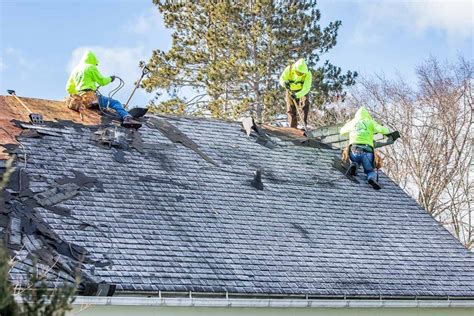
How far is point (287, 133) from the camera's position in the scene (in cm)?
2066

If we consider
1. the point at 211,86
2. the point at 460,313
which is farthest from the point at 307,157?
the point at 211,86

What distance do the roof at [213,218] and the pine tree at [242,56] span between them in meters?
15.8

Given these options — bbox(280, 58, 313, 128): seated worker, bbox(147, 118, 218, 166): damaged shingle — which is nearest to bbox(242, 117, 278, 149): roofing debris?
bbox(147, 118, 218, 166): damaged shingle

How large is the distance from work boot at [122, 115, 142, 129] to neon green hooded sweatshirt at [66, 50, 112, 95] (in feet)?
3.29

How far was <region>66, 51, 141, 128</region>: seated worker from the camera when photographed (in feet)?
Result: 58.7

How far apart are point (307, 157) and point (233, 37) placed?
17.1m

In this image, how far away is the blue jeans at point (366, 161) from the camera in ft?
63.6

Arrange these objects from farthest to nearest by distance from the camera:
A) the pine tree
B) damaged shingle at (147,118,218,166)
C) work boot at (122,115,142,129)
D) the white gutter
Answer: the pine tree → damaged shingle at (147,118,218,166) → work boot at (122,115,142,129) → the white gutter

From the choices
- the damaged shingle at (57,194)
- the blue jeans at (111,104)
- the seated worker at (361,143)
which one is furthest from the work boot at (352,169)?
the damaged shingle at (57,194)

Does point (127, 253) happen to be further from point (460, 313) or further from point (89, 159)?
point (460, 313)

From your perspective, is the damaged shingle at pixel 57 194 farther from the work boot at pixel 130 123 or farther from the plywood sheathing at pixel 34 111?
the work boot at pixel 130 123

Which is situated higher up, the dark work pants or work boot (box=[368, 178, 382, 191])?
the dark work pants

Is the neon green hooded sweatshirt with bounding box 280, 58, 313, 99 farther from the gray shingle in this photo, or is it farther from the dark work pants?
the gray shingle

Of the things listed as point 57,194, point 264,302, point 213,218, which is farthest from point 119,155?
point 264,302
